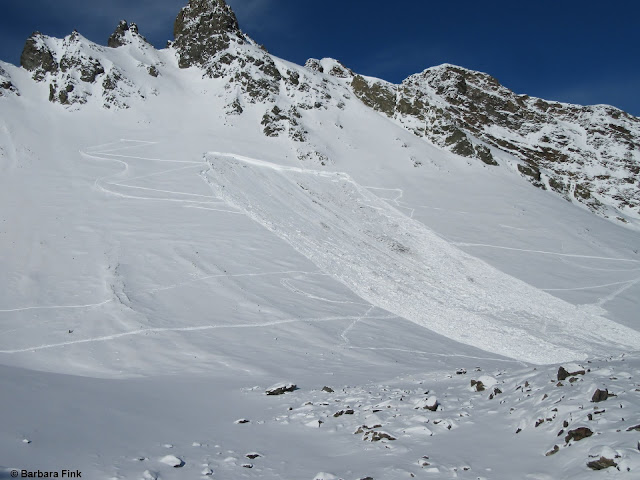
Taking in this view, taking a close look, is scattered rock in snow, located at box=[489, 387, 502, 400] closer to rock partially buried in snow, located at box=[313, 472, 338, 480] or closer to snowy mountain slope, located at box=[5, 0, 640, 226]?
rock partially buried in snow, located at box=[313, 472, 338, 480]

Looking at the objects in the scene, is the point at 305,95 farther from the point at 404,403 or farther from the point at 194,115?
the point at 404,403

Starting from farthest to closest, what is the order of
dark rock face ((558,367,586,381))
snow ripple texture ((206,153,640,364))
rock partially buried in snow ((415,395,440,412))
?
snow ripple texture ((206,153,640,364))
dark rock face ((558,367,586,381))
rock partially buried in snow ((415,395,440,412))

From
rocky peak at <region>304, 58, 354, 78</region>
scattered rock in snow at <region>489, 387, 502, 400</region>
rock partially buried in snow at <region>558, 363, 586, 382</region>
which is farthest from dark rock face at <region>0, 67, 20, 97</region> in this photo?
rock partially buried in snow at <region>558, 363, 586, 382</region>

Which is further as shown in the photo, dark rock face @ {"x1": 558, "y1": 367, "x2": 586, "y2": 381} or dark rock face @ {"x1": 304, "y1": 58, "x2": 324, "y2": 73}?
dark rock face @ {"x1": 304, "y1": 58, "x2": 324, "y2": 73}

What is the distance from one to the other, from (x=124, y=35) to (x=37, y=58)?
41.4ft

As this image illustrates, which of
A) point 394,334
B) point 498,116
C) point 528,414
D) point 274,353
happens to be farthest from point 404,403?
point 498,116

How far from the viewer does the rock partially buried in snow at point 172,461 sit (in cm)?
487

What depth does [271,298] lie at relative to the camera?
1652cm

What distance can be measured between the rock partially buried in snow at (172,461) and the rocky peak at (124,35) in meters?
64.6

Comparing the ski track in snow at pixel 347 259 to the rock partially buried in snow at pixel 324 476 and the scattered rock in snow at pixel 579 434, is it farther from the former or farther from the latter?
the scattered rock in snow at pixel 579 434

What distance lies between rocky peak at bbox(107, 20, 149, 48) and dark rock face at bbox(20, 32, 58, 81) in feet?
32.4

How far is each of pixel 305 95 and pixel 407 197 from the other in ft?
77.4

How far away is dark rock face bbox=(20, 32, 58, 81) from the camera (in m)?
48.6

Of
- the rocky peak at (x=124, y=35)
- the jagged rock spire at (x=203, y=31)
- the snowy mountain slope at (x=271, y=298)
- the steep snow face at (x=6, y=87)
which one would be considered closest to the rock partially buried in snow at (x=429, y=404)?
the snowy mountain slope at (x=271, y=298)
